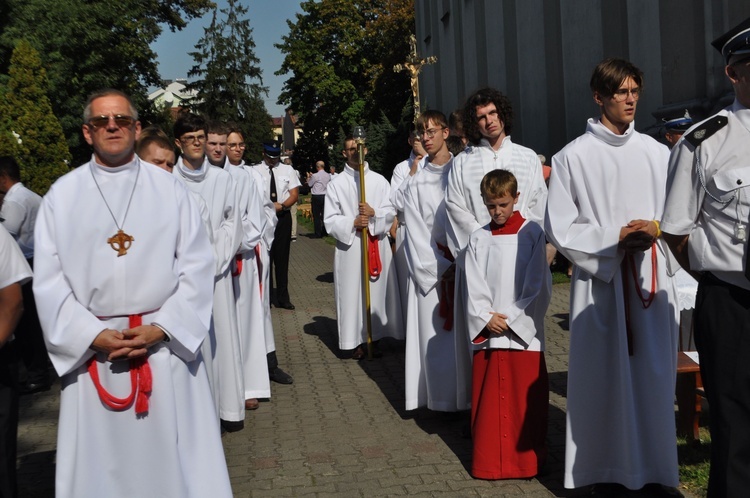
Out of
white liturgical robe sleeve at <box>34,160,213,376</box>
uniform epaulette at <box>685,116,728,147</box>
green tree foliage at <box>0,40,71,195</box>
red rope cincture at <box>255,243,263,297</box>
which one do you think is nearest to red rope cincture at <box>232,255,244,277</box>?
red rope cincture at <box>255,243,263,297</box>

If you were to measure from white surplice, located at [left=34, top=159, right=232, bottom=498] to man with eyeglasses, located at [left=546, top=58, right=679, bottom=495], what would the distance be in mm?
2149

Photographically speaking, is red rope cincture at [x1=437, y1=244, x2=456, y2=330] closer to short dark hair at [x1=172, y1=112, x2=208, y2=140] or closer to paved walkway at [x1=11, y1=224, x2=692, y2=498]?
paved walkway at [x1=11, y1=224, x2=692, y2=498]

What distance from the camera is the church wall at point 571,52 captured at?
13055 millimetres

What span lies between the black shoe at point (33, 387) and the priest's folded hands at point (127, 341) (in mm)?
5322

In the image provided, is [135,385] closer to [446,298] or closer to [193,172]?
[193,172]

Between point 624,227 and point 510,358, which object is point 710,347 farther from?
point 510,358

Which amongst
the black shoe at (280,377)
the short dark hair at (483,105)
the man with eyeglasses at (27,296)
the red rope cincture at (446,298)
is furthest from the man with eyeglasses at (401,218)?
the man with eyeglasses at (27,296)

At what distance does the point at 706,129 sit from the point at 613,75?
4.48ft

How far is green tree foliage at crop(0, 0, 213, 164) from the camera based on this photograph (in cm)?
3036

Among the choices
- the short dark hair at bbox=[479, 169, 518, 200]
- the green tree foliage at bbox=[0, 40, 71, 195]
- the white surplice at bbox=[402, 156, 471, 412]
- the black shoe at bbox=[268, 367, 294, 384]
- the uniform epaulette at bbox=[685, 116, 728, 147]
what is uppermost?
the green tree foliage at bbox=[0, 40, 71, 195]

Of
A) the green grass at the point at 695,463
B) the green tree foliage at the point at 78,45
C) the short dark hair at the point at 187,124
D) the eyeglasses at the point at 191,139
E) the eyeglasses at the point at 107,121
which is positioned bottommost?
the green grass at the point at 695,463

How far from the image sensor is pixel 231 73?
7500 centimetres

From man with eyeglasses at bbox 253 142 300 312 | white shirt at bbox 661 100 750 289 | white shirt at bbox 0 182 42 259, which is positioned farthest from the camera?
man with eyeglasses at bbox 253 142 300 312

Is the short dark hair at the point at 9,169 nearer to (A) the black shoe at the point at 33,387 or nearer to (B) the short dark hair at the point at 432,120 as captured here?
(A) the black shoe at the point at 33,387
